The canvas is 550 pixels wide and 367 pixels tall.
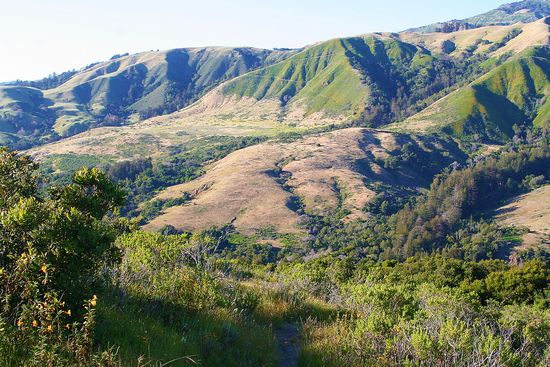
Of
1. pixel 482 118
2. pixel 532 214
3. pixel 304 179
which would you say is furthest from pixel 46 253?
pixel 482 118

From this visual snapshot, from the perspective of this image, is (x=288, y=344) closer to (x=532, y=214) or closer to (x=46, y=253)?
(x=46, y=253)

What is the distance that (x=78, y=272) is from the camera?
6203 millimetres

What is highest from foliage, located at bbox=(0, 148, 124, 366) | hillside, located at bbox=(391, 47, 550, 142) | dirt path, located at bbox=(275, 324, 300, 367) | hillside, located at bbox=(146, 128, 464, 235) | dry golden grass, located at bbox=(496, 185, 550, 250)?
foliage, located at bbox=(0, 148, 124, 366)

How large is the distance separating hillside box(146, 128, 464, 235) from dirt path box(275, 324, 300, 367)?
90.0 m

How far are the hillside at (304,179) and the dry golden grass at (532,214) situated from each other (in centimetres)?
2772

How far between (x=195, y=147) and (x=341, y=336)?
181 m

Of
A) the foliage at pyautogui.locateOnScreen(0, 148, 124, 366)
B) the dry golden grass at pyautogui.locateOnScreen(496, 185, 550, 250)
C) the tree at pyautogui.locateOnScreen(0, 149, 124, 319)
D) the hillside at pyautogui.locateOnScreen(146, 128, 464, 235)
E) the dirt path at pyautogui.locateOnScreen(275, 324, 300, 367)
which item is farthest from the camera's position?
the hillside at pyautogui.locateOnScreen(146, 128, 464, 235)

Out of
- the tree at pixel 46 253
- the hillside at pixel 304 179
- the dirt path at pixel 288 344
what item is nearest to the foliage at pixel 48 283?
the tree at pixel 46 253

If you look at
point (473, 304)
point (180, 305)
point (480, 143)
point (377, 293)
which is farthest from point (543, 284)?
point (480, 143)

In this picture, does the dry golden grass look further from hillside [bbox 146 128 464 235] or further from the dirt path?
the dirt path

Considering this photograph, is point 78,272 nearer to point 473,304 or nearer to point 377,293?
point 377,293

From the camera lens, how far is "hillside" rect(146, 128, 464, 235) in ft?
→ 349

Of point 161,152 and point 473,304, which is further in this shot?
point 161,152

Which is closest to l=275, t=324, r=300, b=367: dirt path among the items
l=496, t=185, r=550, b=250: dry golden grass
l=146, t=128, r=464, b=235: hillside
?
l=496, t=185, r=550, b=250: dry golden grass
